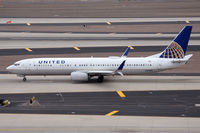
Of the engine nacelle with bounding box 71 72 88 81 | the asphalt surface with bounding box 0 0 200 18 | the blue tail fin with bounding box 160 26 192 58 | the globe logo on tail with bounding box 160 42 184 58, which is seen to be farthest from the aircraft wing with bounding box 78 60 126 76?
the asphalt surface with bounding box 0 0 200 18

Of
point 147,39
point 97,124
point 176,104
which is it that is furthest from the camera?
point 147,39

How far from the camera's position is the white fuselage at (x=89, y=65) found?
61.7 m

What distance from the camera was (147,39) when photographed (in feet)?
317

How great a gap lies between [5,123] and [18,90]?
14.6 metres

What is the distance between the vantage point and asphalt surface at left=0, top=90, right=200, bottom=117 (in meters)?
47.8

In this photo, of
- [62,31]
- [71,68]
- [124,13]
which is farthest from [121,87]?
[124,13]

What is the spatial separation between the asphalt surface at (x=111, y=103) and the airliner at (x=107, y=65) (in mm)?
6048

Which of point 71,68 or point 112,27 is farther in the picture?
point 112,27

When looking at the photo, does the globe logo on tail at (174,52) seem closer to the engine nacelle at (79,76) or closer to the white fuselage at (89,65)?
the white fuselage at (89,65)

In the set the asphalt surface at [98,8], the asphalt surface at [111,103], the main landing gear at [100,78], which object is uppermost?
the asphalt surface at [98,8]

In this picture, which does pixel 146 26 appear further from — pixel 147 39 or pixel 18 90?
pixel 18 90

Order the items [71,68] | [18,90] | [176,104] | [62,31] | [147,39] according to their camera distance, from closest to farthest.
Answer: [176,104], [18,90], [71,68], [147,39], [62,31]

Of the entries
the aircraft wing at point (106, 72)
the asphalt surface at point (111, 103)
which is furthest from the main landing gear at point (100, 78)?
the asphalt surface at point (111, 103)

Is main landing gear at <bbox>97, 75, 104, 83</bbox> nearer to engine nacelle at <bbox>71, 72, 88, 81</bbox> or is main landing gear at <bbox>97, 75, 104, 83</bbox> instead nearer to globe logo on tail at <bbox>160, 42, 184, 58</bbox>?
engine nacelle at <bbox>71, 72, 88, 81</bbox>
